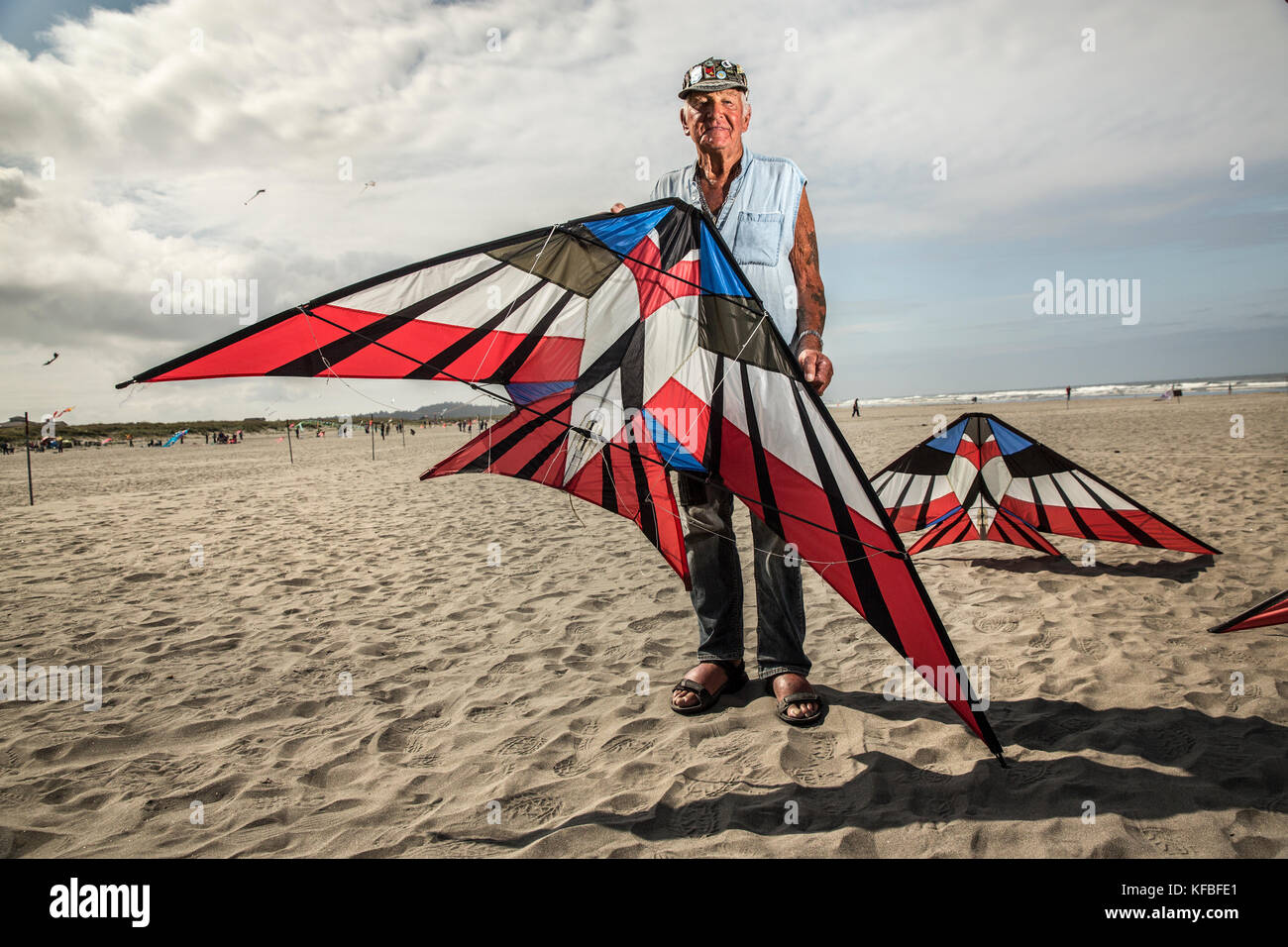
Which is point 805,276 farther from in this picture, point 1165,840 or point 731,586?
point 1165,840

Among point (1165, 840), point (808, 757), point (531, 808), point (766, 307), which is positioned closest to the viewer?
point (1165, 840)

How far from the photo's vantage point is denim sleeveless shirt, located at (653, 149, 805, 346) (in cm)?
274

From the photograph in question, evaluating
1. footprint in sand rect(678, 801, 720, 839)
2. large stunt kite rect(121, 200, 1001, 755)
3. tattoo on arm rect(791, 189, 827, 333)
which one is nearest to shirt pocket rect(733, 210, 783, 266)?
tattoo on arm rect(791, 189, 827, 333)

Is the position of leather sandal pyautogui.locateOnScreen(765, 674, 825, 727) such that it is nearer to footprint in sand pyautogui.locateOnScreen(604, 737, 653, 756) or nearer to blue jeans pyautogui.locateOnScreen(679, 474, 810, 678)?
blue jeans pyautogui.locateOnScreen(679, 474, 810, 678)

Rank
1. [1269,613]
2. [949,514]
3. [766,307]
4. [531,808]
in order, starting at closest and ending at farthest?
1. [531,808]
2. [766,307]
3. [1269,613]
4. [949,514]

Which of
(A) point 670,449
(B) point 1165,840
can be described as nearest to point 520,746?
(A) point 670,449

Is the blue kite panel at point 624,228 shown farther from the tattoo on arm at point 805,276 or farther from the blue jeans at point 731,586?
the blue jeans at point 731,586

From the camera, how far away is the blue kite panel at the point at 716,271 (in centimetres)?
234

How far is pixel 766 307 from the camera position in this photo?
264 centimetres

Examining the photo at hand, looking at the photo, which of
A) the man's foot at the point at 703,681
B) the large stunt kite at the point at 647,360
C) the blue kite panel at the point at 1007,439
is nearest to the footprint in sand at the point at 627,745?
the man's foot at the point at 703,681

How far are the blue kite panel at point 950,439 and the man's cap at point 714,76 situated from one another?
3.52 metres

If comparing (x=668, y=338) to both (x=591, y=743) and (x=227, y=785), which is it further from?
(x=227, y=785)

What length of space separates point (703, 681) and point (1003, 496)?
3.69 m

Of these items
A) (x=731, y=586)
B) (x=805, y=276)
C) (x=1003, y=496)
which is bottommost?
(x=731, y=586)
